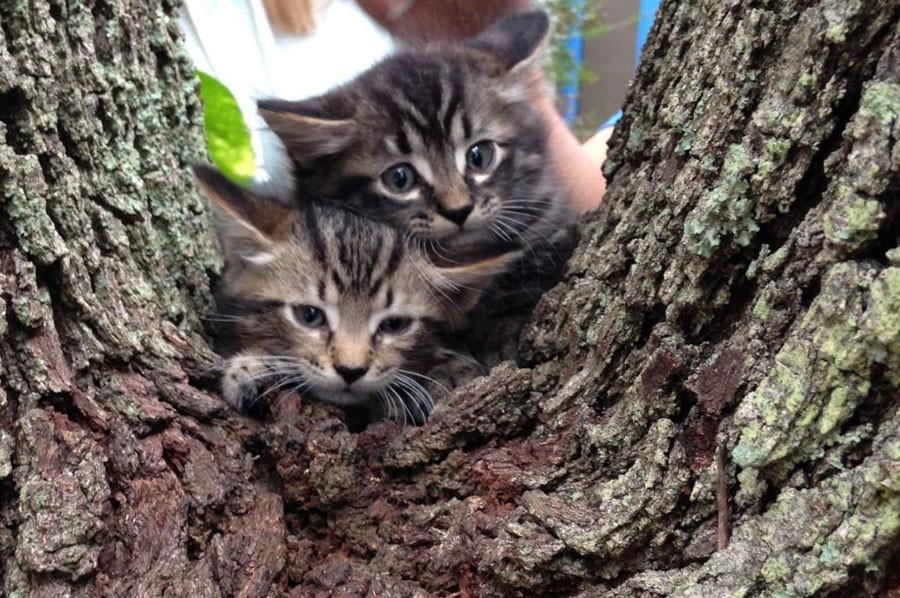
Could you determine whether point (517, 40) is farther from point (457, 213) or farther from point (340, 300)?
point (340, 300)

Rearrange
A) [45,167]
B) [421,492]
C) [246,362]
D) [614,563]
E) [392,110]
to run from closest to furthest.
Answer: [614,563], [45,167], [421,492], [246,362], [392,110]

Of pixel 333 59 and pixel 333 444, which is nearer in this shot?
pixel 333 444

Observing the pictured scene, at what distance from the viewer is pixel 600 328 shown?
1176 mm

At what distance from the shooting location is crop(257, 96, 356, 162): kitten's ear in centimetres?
172

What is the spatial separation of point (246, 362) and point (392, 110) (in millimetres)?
668

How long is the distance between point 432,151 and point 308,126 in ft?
0.89

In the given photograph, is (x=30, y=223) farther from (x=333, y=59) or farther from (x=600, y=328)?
(x=333, y=59)

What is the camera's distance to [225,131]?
193cm

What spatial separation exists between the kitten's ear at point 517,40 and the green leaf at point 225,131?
62 centimetres

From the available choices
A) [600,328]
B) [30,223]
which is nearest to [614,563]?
[600,328]

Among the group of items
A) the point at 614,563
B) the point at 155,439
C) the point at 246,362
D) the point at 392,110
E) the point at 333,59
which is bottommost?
the point at 614,563

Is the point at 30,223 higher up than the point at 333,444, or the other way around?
the point at 30,223

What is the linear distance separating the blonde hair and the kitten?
48.6 inches

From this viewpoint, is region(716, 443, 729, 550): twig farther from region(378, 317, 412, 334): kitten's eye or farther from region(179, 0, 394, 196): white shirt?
region(179, 0, 394, 196): white shirt
